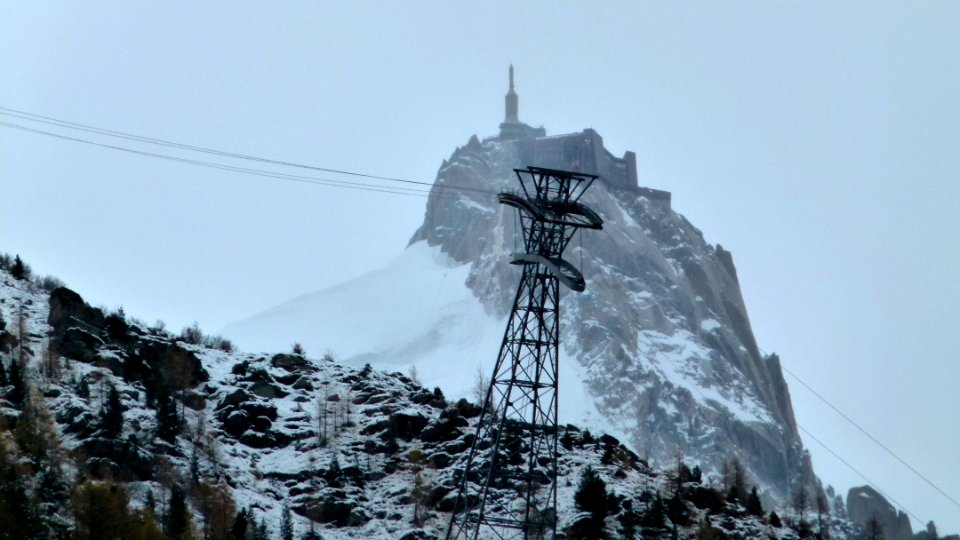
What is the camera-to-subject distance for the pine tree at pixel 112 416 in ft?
244

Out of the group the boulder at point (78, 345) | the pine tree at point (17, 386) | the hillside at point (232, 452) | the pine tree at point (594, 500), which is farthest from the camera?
the boulder at point (78, 345)

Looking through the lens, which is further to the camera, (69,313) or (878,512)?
(878,512)

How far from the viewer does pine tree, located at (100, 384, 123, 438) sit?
74.4 meters

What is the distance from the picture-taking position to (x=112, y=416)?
75.1 m

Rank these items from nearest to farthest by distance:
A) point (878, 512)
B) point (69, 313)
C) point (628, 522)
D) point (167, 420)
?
point (628, 522) → point (167, 420) → point (69, 313) → point (878, 512)

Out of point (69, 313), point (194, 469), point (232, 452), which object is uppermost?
point (69, 313)

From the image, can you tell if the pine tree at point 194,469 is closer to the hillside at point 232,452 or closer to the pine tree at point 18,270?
the hillside at point 232,452

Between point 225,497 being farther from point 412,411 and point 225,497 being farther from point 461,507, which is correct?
point 412,411

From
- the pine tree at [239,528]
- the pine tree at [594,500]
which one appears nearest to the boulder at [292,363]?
the pine tree at [594,500]

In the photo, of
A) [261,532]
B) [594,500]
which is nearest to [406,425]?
[594,500]

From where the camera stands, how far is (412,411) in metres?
90.9

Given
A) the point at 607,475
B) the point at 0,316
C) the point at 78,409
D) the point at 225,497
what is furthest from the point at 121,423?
the point at 607,475

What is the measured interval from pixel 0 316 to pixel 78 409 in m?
13.6

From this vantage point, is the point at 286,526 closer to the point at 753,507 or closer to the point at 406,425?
the point at 406,425
